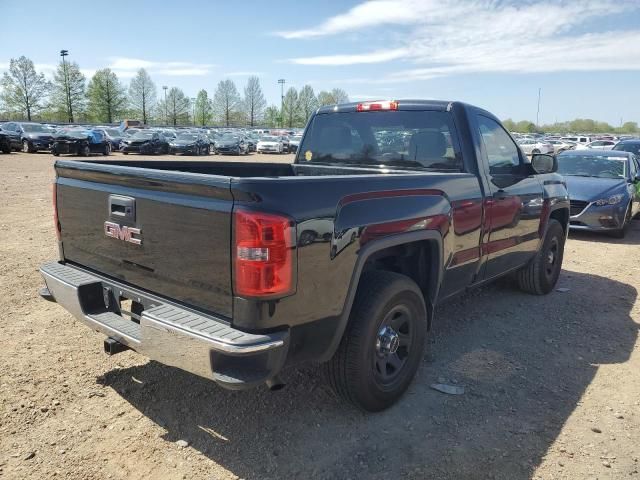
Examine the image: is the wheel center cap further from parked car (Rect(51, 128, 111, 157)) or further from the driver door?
parked car (Rect(51, 128, 111, 157))

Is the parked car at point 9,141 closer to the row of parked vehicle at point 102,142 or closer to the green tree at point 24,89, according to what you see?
the row of parked vehicle at point 102,142

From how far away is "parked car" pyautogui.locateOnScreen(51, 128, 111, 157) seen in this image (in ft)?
83.1

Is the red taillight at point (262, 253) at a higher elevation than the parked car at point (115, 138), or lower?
lower

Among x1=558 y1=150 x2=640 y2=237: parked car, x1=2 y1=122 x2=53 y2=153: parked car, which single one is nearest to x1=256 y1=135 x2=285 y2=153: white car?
x1=2 y1=122 x2=53 y2=153: parked car

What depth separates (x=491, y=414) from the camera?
3326mm

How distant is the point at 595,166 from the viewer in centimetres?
1025

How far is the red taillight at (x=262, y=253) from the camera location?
2.35 meters

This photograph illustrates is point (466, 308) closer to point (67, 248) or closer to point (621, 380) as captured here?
point (621, 380)

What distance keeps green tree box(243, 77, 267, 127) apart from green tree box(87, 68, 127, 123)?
108ft

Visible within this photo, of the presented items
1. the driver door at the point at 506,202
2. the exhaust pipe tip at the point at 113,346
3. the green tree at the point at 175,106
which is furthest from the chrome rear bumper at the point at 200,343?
the green tree at the point at 175,106

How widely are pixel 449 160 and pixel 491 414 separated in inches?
76.5

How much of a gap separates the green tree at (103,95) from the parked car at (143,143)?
2175 inches

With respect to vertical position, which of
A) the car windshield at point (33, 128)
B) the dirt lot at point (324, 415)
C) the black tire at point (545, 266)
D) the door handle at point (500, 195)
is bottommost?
the dirt lot at point (324, 415)

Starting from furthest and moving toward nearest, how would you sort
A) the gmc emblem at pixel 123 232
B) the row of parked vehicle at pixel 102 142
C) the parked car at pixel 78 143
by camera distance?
the row of parked vehicle at pixel 102 142 < the parked car at pixel 78 143 < the gmc emblem at pixel 123 232
